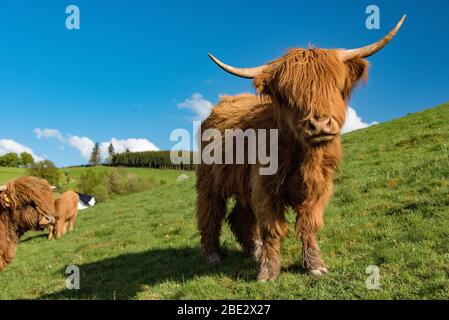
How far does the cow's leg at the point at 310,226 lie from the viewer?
5801mm

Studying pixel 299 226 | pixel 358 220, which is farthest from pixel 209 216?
pixel 358 220

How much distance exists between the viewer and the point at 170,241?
431 inches

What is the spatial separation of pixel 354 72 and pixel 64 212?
16.1m

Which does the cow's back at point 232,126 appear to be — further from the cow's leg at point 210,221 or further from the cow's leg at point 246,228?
the cow's leg at point 246,228

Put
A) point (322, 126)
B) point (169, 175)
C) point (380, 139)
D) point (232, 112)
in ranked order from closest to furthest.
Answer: point (322, 126), point (232, 112), point (380, 139), point (169, 175)

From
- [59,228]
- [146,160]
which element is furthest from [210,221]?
[146,160]

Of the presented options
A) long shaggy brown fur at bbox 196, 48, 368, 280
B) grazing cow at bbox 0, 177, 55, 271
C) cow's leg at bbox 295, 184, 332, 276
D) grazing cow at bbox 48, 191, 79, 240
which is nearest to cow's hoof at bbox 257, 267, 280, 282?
long shaggy brown fur at bbox 196, 48, 368, 280

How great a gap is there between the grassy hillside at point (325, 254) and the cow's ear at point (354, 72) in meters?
2.53

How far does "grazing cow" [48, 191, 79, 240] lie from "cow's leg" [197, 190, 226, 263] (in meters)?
11.7

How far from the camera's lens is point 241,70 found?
5570mm

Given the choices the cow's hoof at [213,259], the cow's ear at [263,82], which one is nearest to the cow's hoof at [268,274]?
the cow's hoof at [213,259]

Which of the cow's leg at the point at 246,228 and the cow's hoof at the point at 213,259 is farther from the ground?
the cow's leg at the point at 246,228
